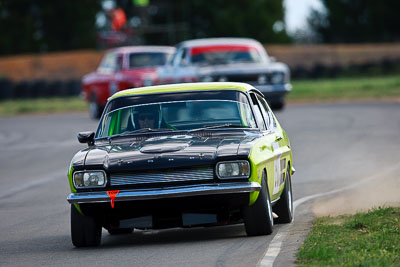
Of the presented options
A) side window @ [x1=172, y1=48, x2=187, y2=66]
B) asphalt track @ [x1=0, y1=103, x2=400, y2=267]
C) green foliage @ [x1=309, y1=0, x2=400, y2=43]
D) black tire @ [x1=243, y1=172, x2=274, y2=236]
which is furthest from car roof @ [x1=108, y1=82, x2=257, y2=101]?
green foliage @ [x1=309, y1=0, x2=400, y2=43]

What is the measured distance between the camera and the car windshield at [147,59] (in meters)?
27.0

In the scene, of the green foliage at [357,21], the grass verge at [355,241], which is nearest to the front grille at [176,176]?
the grass verge at [355,241]

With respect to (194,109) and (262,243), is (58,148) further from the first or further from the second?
(262,243)

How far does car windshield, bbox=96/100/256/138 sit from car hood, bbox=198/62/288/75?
48.2 feet

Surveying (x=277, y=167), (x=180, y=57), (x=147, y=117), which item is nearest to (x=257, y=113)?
(x=277, y=167)

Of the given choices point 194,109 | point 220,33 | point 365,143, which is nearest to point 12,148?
point 365,143

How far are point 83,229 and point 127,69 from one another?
18389 millimetres

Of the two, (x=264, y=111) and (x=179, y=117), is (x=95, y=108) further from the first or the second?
(x=179, y=117)

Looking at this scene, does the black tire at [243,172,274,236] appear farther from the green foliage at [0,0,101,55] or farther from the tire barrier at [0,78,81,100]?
the green foliage at [0,0,101,55]

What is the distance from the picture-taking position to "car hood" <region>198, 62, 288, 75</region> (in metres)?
24.2

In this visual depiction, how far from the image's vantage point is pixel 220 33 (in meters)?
80.1

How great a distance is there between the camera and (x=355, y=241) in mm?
7734

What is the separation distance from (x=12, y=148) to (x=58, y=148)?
1.42 meters

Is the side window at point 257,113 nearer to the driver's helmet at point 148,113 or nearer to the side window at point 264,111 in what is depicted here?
the side window at point 264,111
